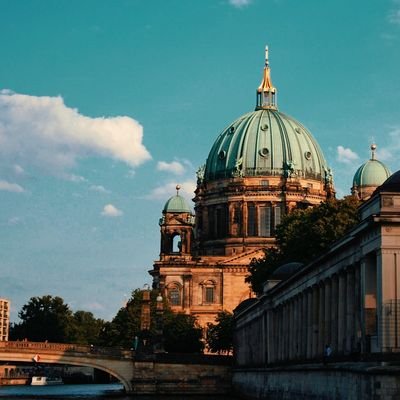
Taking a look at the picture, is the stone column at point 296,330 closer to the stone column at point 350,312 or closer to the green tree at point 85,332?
the stone column at point 350,312

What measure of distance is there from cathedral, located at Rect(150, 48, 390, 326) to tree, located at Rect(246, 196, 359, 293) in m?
45.7

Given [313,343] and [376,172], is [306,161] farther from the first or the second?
[313,343]

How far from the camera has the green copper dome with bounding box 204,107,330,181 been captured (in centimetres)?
14688

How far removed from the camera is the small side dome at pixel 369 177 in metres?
143

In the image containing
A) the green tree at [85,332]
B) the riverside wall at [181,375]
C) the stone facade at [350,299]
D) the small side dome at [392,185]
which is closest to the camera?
the stone facade at [350,299]

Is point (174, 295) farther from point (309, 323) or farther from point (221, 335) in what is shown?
point (309, 323)

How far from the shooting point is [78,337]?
531 ft

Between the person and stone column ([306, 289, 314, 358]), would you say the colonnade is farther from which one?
the person

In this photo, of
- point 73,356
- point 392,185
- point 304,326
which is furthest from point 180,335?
point 392,185

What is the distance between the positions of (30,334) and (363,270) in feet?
368

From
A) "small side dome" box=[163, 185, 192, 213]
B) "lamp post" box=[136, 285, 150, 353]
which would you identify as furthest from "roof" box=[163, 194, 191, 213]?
"lamp post" box=[136, 285, 150, 353]

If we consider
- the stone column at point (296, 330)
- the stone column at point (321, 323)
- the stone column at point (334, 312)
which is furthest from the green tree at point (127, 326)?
the stone column at point (334, 312)

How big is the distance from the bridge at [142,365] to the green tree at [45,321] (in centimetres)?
5483

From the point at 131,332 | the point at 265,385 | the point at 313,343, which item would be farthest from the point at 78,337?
the point at 313,343
